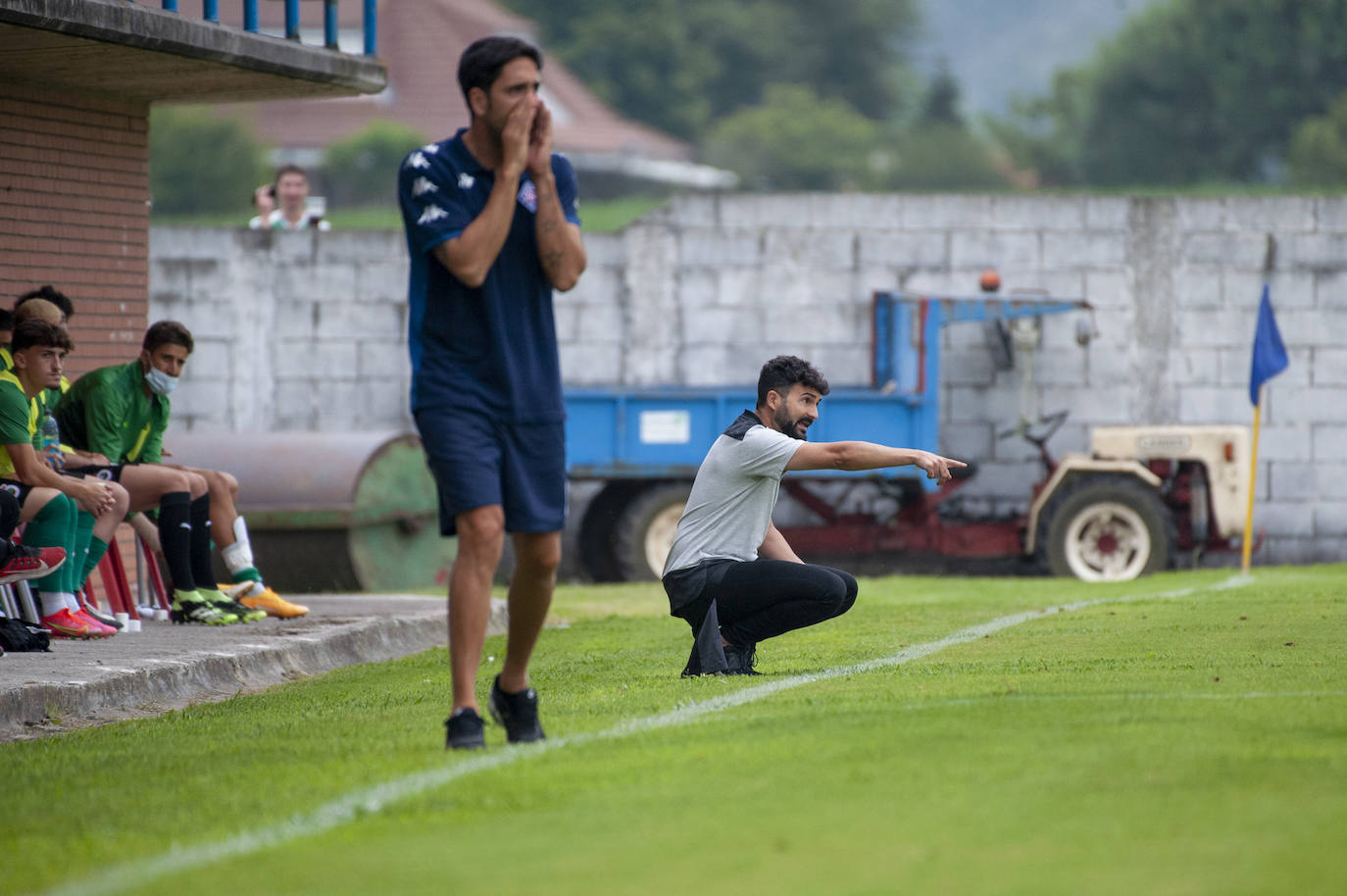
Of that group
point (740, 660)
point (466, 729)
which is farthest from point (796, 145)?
point (466, 729)

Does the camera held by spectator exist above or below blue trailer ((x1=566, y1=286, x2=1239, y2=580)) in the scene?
above

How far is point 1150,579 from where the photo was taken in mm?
14594

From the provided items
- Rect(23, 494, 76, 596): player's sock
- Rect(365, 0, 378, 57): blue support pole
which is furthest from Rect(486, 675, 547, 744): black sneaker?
Rect(365, 0, 378, 57): blue support pole

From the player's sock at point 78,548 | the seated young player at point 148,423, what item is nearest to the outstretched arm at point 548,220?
the player's sock at point 78,548

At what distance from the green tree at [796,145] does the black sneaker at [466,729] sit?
214ft

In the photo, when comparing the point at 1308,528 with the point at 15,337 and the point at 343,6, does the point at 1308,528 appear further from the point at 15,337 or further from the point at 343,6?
the point at 343,6

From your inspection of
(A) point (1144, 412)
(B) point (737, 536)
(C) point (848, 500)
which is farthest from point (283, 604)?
(A) point (1144, 412)

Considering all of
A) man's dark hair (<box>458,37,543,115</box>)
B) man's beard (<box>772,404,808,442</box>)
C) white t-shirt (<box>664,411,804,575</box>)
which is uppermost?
man's dark hair (<box>458,37,543,115</box>)

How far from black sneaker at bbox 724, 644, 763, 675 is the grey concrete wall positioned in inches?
411

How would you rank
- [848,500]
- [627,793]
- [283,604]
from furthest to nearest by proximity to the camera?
1. [848,500]
2. [283,604]
3. [627,793]

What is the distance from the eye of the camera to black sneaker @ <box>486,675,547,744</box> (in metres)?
5.40

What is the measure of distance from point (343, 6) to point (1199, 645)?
2364 inches

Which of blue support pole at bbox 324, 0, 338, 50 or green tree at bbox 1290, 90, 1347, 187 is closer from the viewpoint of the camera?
blue support pole at bbox 324, 0, 338, 50

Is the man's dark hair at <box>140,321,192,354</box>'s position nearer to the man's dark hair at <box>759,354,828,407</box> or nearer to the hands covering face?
the man's dark hair at <box>759,354,828,407</box>
